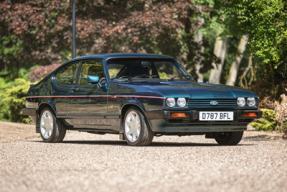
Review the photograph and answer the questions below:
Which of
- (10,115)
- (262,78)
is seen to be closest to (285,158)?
(262,78)

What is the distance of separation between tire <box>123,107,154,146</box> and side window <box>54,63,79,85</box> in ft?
6.21

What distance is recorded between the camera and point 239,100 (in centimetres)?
1006

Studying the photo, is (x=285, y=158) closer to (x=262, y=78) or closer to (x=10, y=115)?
(x=262, y=78)

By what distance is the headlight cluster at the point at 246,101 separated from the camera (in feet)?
33.0

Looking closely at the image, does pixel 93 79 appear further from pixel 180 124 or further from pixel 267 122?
pixel 267 122

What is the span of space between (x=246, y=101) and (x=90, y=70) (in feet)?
10.2

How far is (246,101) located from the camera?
10180mm

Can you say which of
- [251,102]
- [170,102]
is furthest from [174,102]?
[251,102]

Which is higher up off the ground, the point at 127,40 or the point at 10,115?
the point at 127,40

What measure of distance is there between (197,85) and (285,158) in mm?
2393

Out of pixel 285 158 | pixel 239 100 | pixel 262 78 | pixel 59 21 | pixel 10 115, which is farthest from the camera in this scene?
pixel 59 21

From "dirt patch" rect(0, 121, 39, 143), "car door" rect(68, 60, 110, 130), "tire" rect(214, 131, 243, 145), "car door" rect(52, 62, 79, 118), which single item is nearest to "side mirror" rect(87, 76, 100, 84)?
"car door" rect(68, 60, 110, 130)

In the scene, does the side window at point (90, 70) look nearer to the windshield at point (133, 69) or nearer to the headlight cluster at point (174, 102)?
the windshield at point (133, 69)

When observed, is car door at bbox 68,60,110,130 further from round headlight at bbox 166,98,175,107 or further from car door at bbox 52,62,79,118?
round headlight at bbox 166,98,175,107
